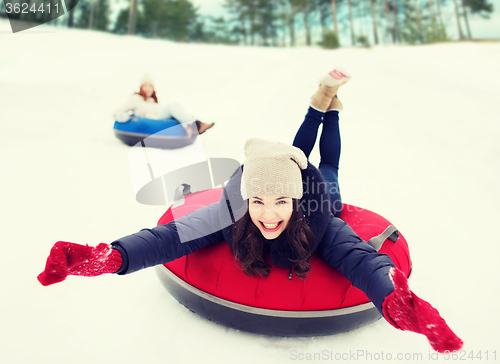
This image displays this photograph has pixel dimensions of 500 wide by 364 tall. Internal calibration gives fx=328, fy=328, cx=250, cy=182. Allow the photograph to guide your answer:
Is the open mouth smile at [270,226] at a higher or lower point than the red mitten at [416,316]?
higher

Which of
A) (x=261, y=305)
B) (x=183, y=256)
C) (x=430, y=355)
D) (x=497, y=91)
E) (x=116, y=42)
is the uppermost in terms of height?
(x=116, y=42)

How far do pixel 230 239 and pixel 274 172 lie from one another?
40 centimetres

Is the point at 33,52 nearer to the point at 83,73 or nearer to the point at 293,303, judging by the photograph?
the point at 83,73

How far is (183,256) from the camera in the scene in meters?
1.64

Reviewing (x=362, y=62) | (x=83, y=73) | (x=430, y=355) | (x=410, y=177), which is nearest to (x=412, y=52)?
(x=362, y=62)

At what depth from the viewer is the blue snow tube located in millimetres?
4391

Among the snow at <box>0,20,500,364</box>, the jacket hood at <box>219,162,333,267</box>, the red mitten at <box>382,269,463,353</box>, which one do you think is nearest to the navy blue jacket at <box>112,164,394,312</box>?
the jacket hood at <box>219,162,333,267</box>

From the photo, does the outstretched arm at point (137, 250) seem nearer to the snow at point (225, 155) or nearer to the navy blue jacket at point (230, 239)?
the navy blue jacket at point (230, 239)

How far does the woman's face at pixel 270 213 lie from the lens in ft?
4.58

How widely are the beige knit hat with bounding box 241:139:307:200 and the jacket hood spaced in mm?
58

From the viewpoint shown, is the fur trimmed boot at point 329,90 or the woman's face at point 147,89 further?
the woman's face at point 147,89

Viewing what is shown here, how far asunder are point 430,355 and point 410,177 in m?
2.64

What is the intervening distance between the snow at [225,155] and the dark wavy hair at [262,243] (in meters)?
0.40

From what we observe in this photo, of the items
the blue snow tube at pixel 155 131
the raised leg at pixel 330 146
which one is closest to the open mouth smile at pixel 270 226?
the raised leg at pixel 330 146
